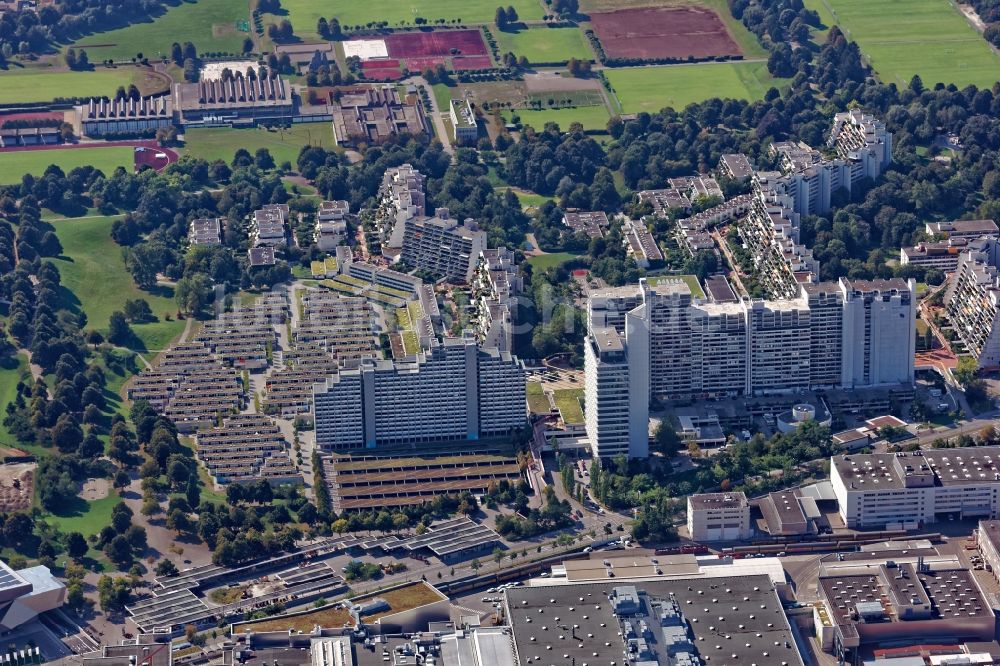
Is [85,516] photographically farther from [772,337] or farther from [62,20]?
[62,20]

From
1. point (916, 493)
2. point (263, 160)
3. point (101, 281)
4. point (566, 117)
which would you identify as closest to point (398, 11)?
point (566, 117)

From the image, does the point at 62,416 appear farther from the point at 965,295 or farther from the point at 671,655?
the point at 965,295

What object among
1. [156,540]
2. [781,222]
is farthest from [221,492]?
[781,222]

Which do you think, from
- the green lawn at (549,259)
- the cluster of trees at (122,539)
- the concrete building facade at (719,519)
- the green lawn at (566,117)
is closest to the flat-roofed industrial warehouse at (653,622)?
the concrete building facade at (719,519)

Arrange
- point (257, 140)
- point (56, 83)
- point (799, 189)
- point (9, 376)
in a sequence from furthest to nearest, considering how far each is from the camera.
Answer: point (56, 83)
point (257, 140)
point (799, 189)
point (9, 376)

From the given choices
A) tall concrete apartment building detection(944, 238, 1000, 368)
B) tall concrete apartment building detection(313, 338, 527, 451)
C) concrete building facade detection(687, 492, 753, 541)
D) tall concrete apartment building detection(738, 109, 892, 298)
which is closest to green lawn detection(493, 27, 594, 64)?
tall concrete apartment building detection(738, 109, 892, 298)

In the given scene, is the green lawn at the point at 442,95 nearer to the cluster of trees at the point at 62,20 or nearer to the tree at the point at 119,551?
the cluster of trees at the point at 62,20

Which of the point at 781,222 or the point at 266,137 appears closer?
the point at 781,222
